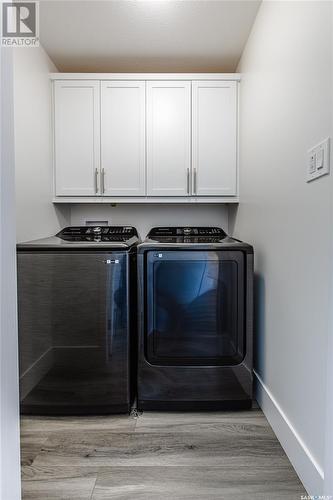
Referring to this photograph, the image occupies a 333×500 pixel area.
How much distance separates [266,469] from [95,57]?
271 centimetres

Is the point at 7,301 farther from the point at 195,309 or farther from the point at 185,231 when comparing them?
the point at 185,231

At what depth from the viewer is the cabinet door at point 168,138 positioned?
229cm

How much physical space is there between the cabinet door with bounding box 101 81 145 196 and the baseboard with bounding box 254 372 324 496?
160cm

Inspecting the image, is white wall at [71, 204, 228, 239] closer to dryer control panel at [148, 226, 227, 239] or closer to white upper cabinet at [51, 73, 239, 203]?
dryer control panel at [148, 226, 227, 239]

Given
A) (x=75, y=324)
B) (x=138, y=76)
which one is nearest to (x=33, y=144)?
(x=138, y=76)

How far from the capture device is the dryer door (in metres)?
1.78

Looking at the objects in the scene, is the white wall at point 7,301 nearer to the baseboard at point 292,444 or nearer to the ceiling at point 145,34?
the baseboard at point 292,444

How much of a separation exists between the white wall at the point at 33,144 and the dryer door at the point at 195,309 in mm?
885

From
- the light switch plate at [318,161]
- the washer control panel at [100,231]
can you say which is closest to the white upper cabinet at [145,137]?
the washer control panel at [100,231]

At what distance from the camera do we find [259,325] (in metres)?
1.87

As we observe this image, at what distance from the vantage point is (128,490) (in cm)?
123

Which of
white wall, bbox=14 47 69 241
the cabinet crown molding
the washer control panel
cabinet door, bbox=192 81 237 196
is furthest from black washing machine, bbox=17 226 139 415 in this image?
the cabinet crown molding

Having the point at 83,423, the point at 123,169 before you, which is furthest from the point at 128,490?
the point at 123,169

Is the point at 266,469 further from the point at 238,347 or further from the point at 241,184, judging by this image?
the point at 241,184
